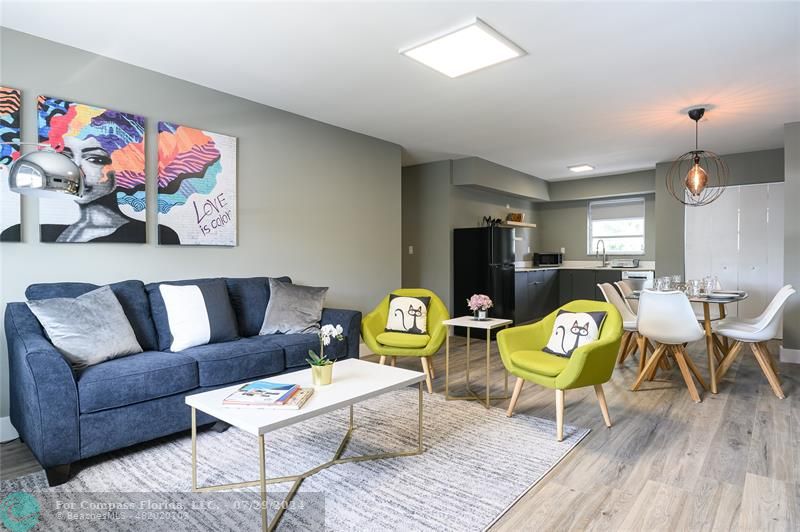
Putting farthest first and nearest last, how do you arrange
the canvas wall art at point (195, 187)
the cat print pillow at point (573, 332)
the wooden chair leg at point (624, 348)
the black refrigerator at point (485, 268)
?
1. the black refrigerator at point (485, 268)
2. the wooden chair leg at point (624, 348)
3. the canvas wall art at point (195, 187)
4. the cat print pillow at point (573, 332)

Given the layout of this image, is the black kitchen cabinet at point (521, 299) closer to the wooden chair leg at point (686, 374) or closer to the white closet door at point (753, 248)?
the white closet door at point (753, 248)

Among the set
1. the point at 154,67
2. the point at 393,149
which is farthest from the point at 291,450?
the point at 393,149

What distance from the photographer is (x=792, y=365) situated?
4812mm

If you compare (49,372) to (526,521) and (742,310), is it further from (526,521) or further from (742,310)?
(742,310)

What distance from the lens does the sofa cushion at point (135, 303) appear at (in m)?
2.94

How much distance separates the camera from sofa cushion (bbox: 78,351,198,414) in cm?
239

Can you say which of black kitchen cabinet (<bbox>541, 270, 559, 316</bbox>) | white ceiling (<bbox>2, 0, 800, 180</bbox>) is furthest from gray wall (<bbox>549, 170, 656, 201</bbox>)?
white ceiling (<bbox>2, 0, 800, 180</bbox>)

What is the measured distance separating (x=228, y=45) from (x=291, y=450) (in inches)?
103

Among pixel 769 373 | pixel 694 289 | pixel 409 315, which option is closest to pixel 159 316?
pixel 409 315

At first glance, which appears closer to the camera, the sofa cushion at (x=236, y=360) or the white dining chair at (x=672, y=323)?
the sofa cushion at (x=236, y=360)

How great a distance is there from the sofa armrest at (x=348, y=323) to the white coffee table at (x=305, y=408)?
869 mm

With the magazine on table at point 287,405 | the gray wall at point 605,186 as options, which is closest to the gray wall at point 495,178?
the gray wall at point 605,186

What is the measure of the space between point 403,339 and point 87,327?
2.24 m

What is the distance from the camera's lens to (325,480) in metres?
2.32
